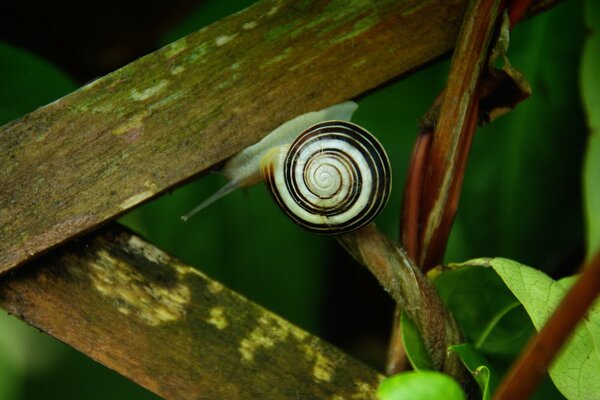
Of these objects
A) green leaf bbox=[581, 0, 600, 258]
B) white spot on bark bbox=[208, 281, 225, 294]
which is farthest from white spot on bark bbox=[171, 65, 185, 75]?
green leaf bbox=[581, 0, 600, 258]

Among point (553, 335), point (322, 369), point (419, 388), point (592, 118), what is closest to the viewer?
point (553, 335)

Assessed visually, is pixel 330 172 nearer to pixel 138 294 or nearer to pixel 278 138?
pixel 278 138

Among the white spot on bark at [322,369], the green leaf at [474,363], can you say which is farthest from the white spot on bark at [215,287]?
the green leaf at [474,363]

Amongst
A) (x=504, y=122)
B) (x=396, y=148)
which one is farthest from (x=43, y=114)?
(x=504, y=122)

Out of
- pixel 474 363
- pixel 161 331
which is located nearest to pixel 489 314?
pixel 474 363

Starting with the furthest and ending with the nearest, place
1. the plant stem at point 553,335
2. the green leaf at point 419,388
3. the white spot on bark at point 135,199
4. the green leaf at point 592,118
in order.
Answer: the green leaf at point 592,118 → the white spot on bark at point 135,199 → the green leaf at point 419,388 → the plant stem at point 553,335

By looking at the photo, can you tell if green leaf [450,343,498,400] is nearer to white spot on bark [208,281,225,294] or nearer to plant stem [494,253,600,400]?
plant stem [494,253,600,400]

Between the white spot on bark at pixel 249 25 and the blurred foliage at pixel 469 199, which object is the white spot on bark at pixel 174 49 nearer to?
the white spot on bark at pixel 249 25

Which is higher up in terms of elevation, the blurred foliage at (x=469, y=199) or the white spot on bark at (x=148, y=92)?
the white spot on bark at (x=148, y=92)
